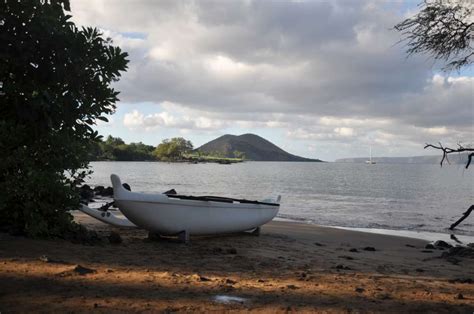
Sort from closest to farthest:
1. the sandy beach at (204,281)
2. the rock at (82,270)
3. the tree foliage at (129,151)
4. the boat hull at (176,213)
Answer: the sandy beach at (204,281) < the rock at (82,270) < the boat hull at (176,213) < the tree foliage at (129,151)

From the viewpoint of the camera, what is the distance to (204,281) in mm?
5312

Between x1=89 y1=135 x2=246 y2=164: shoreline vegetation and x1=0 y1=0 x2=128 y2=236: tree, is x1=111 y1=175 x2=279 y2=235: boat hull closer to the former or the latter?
x1=0 y1=0 x2=128 y2=236: tree

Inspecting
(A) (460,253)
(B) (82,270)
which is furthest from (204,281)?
(A) (460,253)

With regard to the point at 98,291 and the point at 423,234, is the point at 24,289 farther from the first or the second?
the point at 423,234

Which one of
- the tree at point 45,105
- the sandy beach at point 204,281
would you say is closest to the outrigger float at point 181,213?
the sandy beach at point 204,281

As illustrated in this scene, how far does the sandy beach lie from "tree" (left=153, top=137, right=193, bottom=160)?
162 meters

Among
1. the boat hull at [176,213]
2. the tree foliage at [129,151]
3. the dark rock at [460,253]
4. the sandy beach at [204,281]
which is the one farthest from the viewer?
the tree foliage at [129,151]

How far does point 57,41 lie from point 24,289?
174 inches

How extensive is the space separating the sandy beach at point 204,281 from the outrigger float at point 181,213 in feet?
1.49

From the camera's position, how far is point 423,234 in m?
16.8

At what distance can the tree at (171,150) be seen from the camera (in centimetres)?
16950

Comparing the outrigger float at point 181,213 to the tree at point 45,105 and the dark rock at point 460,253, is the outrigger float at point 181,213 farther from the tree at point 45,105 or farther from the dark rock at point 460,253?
the dark rock at point 460,253

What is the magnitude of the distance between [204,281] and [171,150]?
165456mm

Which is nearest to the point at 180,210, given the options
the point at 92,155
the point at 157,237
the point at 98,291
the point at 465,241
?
the point at 157,237
